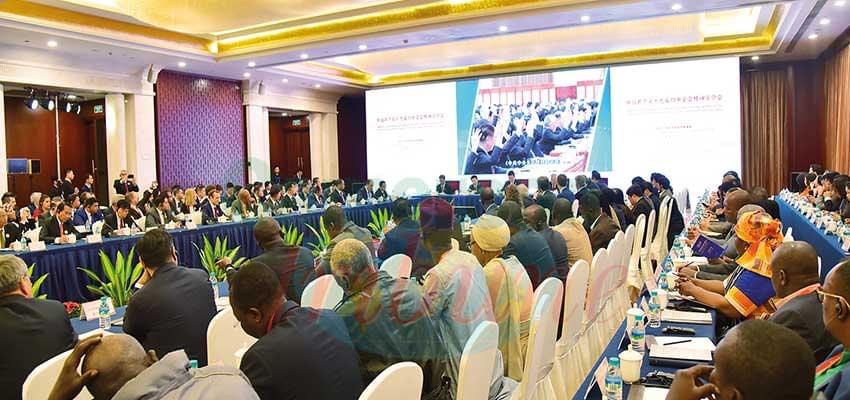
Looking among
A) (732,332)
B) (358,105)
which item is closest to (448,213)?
(732,332)

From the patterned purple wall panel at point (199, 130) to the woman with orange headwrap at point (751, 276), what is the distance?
1150 centimetres

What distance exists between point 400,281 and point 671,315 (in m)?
1.51

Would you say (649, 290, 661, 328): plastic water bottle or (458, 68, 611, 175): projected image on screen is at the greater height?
(458, 68, 611, 175): projected image on screen

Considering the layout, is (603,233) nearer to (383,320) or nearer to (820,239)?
(820,239)

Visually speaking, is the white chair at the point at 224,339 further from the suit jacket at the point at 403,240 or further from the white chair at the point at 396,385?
the suit jacket at the point at 403,240

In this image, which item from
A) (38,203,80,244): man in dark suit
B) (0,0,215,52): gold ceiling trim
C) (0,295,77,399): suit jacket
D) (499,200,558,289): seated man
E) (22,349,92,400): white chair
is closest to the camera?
(22,349,92,400): white chair

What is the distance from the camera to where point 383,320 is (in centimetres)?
224

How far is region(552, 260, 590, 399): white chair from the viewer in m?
3.08

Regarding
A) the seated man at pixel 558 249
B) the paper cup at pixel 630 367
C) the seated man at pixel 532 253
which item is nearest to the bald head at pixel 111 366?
the paper cup at pixel 630 367

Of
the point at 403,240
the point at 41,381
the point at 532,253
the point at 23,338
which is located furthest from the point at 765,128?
the point at 41,381

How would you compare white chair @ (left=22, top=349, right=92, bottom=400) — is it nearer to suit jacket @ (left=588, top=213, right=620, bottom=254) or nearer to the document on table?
the document on table

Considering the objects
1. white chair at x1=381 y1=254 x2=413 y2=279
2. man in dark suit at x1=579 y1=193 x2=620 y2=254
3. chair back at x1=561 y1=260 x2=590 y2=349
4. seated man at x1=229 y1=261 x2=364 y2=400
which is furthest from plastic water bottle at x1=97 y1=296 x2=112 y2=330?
man in dark suit at x1=579 y1=193 x2=620 y2=254

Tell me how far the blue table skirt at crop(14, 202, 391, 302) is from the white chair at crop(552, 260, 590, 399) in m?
4.85

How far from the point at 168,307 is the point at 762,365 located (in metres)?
2.23
